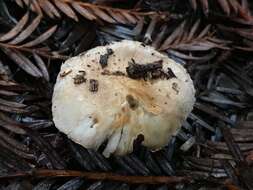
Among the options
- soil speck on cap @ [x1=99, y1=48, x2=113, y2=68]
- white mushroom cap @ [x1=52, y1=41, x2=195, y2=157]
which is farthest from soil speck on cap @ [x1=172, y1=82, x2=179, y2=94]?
soil speck on cap @ [x1=99, y1=48, x2=113, y2=68]

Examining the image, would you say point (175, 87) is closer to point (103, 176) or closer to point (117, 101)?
point (117, 101)

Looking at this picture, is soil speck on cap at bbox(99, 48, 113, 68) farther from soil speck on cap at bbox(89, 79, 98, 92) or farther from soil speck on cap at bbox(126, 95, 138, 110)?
soil speck on cap at bbox(126, 95, 138, 110)

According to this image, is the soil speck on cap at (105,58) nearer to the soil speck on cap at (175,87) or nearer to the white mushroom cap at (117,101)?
the white mushroom cap at (117,101)

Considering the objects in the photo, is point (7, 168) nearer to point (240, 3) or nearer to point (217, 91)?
point (217, 91)

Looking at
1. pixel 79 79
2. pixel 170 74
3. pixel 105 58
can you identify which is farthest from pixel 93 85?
pixel 170 74

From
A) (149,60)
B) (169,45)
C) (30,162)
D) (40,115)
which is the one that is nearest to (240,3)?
(169,45)

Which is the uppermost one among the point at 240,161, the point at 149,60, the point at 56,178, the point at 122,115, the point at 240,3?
the point at 240,3
